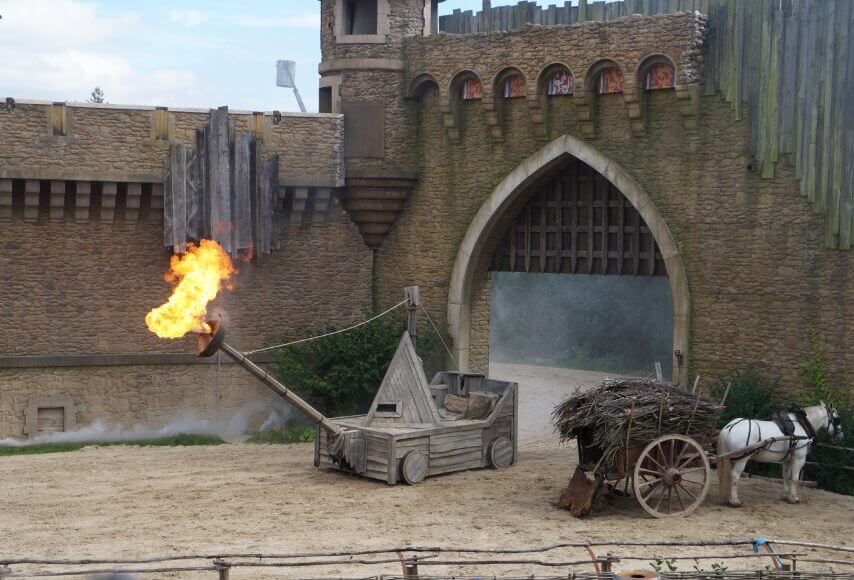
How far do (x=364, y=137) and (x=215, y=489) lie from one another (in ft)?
24.9

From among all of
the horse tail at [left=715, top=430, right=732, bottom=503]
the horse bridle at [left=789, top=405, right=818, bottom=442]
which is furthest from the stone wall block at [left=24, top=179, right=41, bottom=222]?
the horse bridle at [left=789, top=405, right=818, bottom=442]

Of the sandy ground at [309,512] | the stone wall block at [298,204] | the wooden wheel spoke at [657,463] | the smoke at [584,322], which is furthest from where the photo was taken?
the smoke at [584,322]

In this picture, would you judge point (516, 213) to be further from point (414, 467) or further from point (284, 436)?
point (414, 467)

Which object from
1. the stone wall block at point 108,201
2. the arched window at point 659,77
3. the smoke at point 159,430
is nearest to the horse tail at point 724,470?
the arched window at point 659,77

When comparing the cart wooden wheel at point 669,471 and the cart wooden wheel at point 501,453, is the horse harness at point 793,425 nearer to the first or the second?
the cart wooden wheel at point 669,471

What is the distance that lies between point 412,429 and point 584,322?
1664 centimetres

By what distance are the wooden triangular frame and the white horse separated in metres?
3.99

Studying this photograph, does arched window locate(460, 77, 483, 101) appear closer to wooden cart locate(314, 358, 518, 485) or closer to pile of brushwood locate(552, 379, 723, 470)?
wooden cart locate(314, 358, 518, 485)

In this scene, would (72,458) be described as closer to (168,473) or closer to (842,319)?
(168,473)

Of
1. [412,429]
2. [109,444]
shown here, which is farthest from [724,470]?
[109,444]

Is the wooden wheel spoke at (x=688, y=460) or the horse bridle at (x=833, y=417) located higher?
the horse bridle at (x=833, y=417)

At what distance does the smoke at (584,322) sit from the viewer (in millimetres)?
29141

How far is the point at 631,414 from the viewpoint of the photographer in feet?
42.3

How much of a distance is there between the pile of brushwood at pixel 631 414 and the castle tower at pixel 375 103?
7468mm
